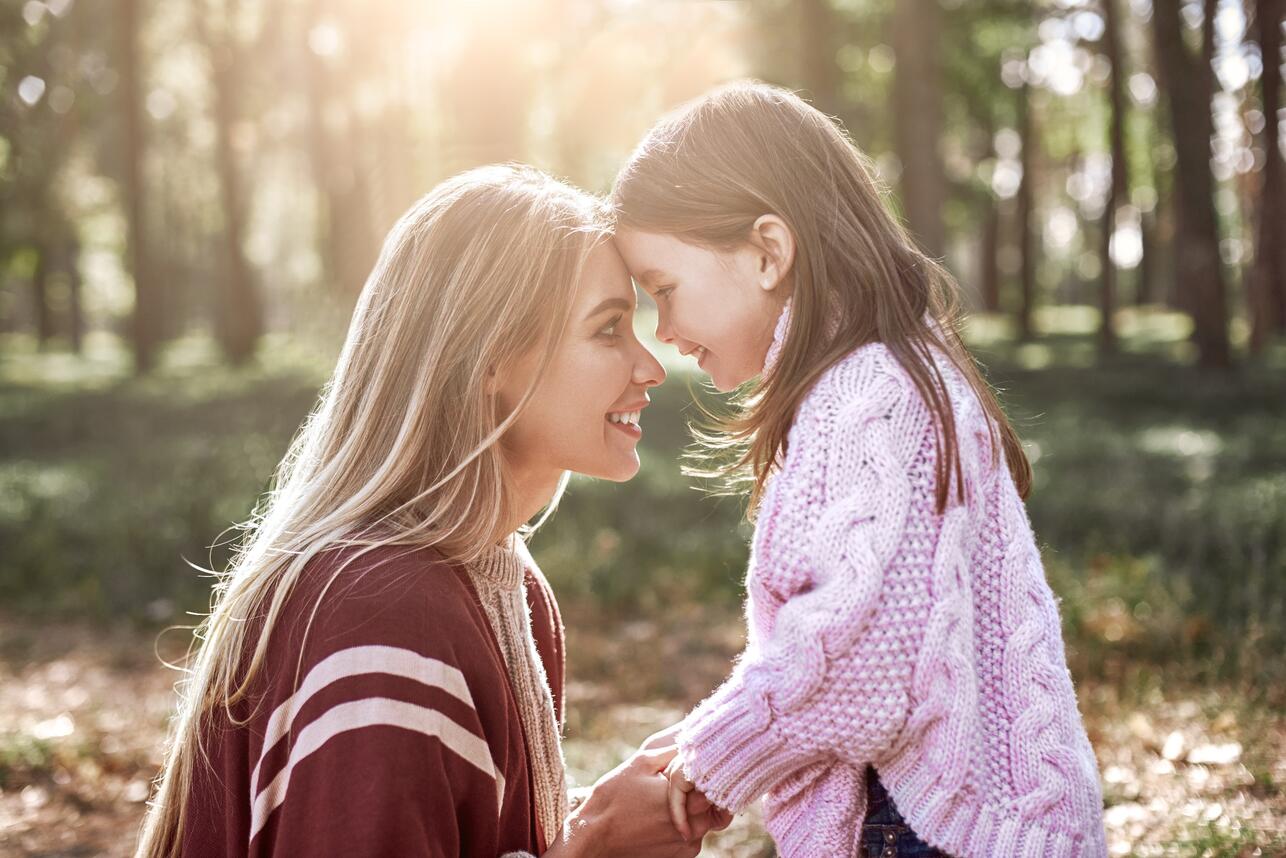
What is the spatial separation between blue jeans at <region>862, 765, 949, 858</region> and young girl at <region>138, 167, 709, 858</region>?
1.34 feet

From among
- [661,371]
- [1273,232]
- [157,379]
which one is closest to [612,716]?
[661,371]

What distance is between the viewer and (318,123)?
2450 centimetres

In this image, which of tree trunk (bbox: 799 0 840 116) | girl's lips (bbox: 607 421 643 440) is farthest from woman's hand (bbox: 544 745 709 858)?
tree trunk (bbox: 799 0 840 116)

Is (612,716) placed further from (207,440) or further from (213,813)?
(207,440)

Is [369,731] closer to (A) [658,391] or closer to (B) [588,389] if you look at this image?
(B) [588,389]

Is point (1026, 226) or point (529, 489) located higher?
point (1026, 226)

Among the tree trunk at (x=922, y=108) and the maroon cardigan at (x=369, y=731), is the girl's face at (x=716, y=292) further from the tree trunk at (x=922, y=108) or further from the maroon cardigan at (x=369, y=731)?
the tree trunk at (x=922, y=108)

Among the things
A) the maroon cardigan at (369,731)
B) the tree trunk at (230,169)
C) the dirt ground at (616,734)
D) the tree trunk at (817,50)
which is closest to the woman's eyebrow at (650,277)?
the maroon cardigan at (369,731)

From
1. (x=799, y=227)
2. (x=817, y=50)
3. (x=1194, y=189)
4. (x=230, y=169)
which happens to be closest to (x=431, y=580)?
(x=799, y=227)

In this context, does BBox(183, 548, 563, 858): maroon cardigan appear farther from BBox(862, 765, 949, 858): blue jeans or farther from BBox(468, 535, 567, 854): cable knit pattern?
BBox(862, 765, 949, 858): blue jeans

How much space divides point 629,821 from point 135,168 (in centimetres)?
2131

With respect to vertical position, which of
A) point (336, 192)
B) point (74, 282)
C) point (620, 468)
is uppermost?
point (336, 192)

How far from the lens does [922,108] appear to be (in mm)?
13844

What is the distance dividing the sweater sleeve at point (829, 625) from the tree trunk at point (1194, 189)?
1448cm
